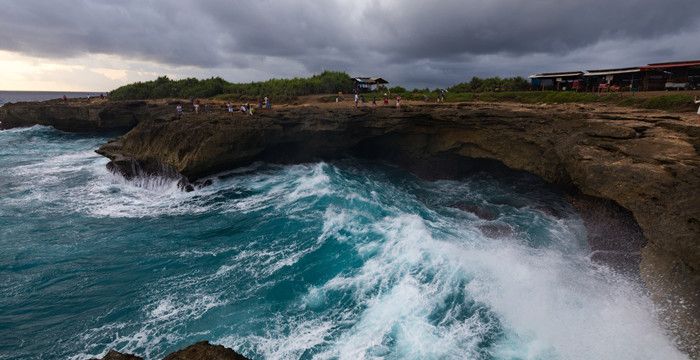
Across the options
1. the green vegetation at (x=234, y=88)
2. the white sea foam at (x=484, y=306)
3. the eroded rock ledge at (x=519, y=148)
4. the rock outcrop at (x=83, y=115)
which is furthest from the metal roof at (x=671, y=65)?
the rock outcrop at (x=83, y=115)

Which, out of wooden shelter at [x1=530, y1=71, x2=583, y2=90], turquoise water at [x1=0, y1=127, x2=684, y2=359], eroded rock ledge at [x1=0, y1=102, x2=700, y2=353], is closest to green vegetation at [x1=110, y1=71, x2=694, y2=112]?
wooden shelter at [x1=530, y1=71, x2=583, y2=90]

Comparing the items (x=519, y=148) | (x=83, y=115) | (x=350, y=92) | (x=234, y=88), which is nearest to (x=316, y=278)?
(x=519, y=148)

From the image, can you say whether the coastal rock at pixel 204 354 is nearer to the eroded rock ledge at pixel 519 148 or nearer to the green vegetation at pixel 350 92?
the eroded rock ledge at pixel 519 148

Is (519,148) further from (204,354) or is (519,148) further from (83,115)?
(83,115)

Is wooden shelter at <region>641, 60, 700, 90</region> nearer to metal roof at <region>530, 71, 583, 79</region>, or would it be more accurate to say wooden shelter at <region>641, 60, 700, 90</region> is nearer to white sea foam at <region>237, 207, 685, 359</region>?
metal roof at <region>530, 71, 583, 79</region>

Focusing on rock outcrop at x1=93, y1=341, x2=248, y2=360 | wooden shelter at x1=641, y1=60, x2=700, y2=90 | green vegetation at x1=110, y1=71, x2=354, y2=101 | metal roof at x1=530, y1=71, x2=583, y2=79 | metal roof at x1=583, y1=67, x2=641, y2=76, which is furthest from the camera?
green vegetation at x1=110, y1=71, x2=354, y2=101
